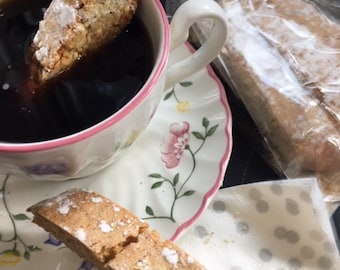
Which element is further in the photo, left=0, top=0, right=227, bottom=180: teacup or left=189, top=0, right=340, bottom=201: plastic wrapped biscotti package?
left=189, top=0, right=340, bottom=201: plastic wrapped biscotti package

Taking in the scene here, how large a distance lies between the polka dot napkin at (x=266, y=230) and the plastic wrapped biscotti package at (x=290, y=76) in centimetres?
7

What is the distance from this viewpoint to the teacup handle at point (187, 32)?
73cm

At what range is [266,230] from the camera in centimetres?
82

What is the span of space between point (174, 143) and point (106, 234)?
0.18 metres

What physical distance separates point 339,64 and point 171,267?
0.43m

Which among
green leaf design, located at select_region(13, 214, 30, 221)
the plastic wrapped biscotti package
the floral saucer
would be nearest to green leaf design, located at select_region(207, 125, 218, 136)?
the floral saucer

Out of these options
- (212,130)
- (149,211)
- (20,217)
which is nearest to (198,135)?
(212,130)

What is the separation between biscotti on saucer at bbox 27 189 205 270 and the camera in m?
0.71

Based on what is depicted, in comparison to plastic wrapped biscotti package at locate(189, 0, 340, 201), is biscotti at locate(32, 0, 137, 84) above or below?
above

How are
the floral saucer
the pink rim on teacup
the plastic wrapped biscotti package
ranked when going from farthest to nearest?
1. the plastic wrapped biscotti package
2. the floral saucer
3. the pink rim on teacup

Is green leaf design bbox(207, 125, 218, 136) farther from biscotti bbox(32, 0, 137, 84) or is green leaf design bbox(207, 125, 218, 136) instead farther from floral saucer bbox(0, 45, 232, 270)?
biscotti bbox(32, 0, 137, 84)

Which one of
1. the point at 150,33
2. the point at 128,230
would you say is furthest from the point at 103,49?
the point at 128,230

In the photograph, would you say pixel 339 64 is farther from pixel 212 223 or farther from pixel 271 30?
pixel 212 223

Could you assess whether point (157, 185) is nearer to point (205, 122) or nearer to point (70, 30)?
point (205, 122)
